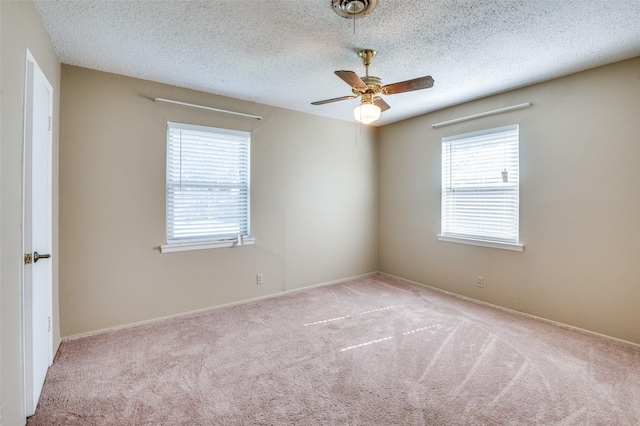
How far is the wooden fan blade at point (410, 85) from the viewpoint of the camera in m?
2.20

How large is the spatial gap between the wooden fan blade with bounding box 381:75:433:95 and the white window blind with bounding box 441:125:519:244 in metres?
1.76

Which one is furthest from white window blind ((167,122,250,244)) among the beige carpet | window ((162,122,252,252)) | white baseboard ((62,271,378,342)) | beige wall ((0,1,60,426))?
beige wall ((0,1,60,426))

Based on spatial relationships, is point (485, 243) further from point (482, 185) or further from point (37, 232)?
point (37, 232)

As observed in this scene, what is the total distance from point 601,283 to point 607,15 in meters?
2.27

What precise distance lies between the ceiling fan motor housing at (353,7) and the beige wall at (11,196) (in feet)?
5.66

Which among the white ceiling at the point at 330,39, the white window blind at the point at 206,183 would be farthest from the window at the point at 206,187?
the white ceiling at the point at 330,39

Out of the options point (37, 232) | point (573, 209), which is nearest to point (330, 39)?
point (37, 232)

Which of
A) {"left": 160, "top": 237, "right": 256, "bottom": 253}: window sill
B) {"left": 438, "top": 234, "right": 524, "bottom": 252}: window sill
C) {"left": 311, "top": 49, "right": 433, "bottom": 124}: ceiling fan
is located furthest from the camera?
{"left": 438, "top": 234, "right": 524, "bottom": 252}: window sill

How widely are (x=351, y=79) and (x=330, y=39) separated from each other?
15.0 inches

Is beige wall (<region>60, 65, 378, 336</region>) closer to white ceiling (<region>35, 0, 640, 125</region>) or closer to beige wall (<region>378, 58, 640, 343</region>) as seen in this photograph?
white ceiling (<region>35, 0, 640, 125</region>)

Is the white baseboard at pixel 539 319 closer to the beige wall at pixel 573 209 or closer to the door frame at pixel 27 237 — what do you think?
the beige wall at pixel 573 209

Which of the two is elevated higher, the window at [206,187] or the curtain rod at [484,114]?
the curtain rod at [484,114]

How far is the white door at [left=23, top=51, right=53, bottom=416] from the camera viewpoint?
174cm

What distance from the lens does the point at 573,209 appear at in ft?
9.59
